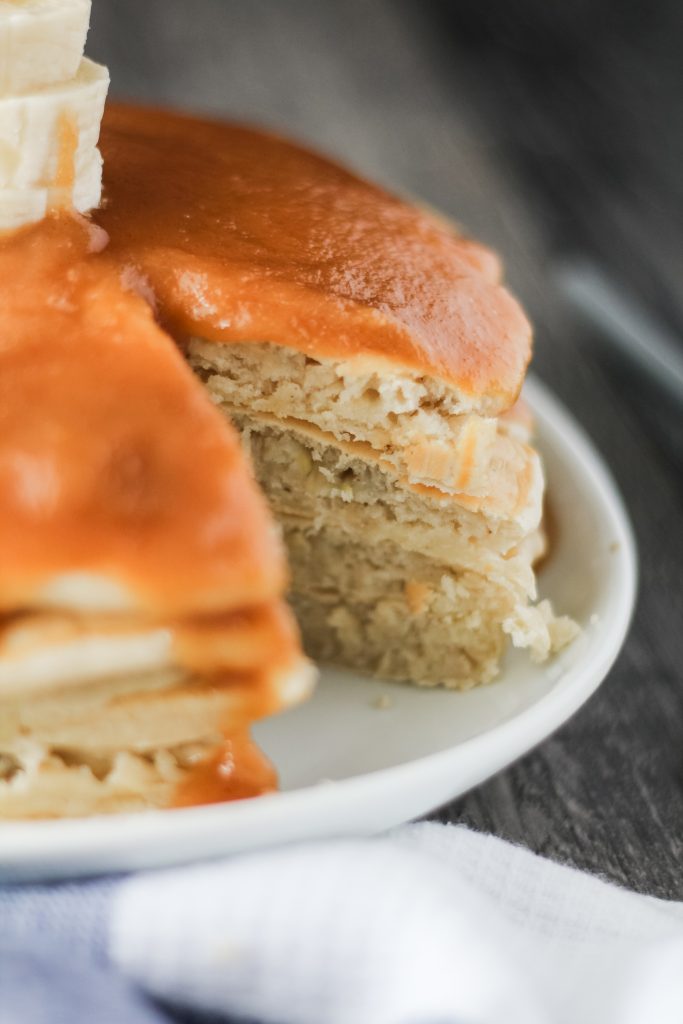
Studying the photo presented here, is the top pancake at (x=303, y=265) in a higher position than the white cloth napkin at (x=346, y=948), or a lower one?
higher

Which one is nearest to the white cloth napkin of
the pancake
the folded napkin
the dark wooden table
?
the folded napkin

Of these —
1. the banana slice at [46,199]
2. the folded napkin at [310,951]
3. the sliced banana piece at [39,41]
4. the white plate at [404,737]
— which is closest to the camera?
the folded napkin at [310,951]

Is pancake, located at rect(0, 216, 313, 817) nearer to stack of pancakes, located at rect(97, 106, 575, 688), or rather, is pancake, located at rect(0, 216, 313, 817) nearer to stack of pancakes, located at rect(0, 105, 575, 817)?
stack of pancakes, located at rect(0, 105, 575, 817)

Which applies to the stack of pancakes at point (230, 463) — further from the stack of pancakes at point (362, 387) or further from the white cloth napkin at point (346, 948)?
the white cloth napkin at point (346, 948)

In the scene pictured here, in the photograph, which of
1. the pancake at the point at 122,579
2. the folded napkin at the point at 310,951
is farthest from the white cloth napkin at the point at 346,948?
the pancake at the point at 122,579

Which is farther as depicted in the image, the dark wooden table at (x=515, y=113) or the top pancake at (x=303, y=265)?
the dark wooden table at (x=515, y=113)

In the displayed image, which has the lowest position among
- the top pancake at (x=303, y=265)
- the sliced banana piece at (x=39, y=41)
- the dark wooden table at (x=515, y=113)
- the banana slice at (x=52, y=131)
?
the dark wooden table at (x=515, y=113)

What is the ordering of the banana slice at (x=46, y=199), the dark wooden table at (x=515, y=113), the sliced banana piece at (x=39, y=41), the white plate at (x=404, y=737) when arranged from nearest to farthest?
the white plate at (x=404, y=737), the sliced banana piece at (x=39, y=41), the banana slice at (x=46, y=199), the dark wooden table at (x=515, y=113)
